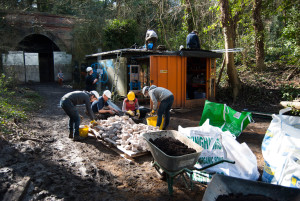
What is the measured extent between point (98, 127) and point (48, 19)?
16913 millimetres

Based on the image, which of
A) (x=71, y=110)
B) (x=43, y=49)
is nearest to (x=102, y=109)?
(x=71, y=110)

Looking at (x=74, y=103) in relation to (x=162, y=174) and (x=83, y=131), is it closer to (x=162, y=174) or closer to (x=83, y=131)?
(x=83, y=131)

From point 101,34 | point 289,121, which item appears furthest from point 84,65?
point 289,121

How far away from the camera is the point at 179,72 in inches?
387

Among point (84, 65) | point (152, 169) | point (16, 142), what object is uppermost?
point (84, 65)

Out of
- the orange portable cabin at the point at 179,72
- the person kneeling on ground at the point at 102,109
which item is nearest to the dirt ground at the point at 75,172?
the person kneeling on ground at the point at 102,109

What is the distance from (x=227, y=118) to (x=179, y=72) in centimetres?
430

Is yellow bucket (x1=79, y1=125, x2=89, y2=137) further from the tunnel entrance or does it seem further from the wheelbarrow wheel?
the tunnel entrance

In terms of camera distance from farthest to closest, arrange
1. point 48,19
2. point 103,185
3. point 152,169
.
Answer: point 48,19
point 152,169
point 103,185

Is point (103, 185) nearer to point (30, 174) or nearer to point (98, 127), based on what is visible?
point (30, 174)

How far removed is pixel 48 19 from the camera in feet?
62.0

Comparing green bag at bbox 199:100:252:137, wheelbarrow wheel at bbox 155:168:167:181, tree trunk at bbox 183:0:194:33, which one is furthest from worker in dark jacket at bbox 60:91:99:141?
tree trunk at bbox 183:0:194:33

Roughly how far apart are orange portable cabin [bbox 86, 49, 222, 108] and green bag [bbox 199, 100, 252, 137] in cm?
356

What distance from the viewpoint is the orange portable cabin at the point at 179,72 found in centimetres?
941
